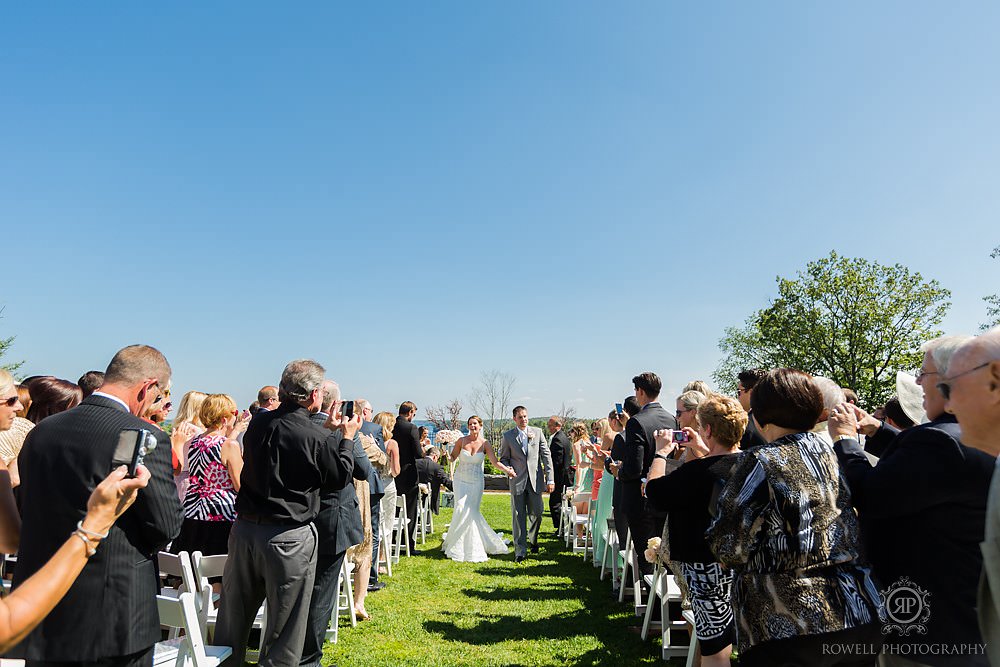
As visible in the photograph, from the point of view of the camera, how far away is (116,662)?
2.43 meters

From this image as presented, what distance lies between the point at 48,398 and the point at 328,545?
7.80 feet

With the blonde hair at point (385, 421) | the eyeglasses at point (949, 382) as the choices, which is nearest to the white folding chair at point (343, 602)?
the blonde hair at point (385, 421)

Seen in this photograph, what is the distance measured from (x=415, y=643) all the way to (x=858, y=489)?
15.4ft

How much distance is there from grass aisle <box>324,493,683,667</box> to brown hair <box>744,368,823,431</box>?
3.60 meters

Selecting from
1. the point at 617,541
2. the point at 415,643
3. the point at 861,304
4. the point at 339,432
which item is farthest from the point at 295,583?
the point at 861,304

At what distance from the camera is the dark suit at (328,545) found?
15.2 feet

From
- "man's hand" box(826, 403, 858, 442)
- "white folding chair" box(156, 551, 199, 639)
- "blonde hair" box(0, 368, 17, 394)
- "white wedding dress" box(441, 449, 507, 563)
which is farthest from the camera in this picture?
"white wedding dress" box(441, 449, 507, 563)

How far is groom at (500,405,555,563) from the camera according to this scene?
1016 cm

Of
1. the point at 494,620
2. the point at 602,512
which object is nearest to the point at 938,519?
the point at 494,620

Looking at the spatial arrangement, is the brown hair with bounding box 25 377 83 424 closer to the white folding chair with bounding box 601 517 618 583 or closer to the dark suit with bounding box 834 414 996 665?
the dark suit with bounding box 834 414 996 665

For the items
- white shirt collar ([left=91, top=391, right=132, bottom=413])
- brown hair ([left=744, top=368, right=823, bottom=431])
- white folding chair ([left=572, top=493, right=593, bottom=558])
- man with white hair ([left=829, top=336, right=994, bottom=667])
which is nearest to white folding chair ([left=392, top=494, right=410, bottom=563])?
white folding chair ([left=572, top=493, right=593, bottom=558])

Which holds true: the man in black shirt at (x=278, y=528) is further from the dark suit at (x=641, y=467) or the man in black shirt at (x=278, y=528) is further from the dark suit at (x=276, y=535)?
the dark suit at (x=641, y=467)

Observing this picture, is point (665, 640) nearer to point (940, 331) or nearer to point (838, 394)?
point (838, 394)

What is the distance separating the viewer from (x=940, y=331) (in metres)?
35.6
